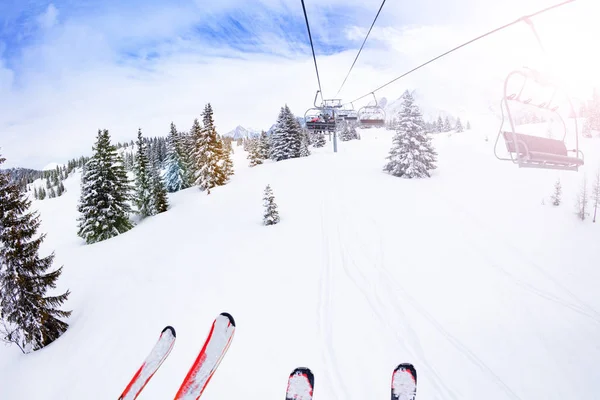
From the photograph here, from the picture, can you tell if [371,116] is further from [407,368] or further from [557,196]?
[407,368]

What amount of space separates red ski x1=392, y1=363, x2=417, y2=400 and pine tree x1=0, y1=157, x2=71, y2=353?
14885 mm

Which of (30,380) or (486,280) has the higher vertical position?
(486,280)

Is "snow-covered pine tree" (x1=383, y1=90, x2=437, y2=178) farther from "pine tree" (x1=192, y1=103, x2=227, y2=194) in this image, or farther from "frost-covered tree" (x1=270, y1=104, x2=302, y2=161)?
"frost-covered tree" (x1=270, y1=104, x2=302, y2=161)

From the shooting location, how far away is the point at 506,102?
585cm

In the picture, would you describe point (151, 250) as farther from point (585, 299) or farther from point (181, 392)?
point (585, 299)

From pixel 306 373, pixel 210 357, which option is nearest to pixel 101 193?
pixel 210 357

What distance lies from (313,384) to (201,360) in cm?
244

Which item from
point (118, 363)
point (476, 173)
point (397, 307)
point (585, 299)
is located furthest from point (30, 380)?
point (476, 173)

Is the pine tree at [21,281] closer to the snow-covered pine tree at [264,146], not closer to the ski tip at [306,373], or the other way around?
the ski tip at [306,373]

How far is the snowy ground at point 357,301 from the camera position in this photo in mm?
6770

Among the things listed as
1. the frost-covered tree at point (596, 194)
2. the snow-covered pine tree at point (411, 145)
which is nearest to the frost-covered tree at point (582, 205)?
the frost-covered tree at point (596, 194)

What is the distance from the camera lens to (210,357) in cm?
528

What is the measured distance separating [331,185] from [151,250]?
16.9m

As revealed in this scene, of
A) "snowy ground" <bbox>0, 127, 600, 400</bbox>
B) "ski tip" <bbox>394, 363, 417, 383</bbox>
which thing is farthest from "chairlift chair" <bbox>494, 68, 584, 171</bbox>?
"snowy ground" <bbox>0, 127, 600, 400</bbox>
